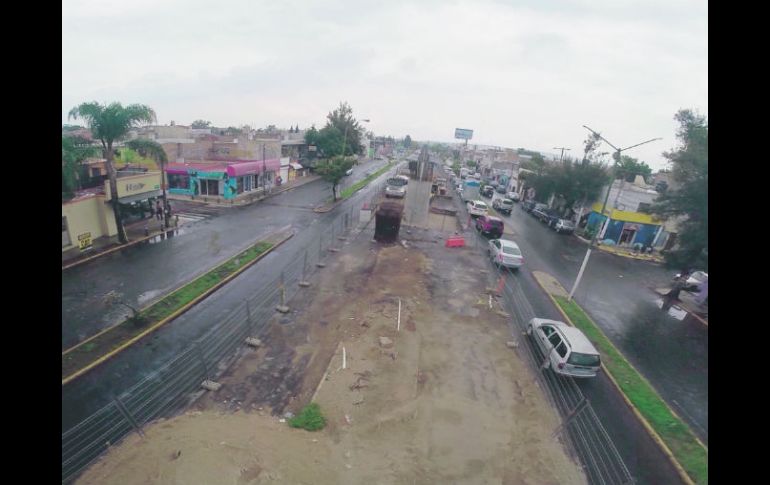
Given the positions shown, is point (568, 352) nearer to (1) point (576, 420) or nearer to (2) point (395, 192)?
(1) point (576, 420)

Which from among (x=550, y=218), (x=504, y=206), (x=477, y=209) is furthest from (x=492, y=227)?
(x=504, y=206)

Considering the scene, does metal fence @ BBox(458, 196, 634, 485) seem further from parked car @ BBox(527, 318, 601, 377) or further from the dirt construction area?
parked car @ BBox(527, 318, 601, 377)

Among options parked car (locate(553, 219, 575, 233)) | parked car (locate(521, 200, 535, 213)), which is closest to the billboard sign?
parked car (locate(521, 200, 535, 213))

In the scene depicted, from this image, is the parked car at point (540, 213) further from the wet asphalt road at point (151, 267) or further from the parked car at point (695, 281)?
the wet asphalt road at point (151, 267)

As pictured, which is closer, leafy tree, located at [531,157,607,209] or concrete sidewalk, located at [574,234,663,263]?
concrete sidewalk, located at [574,234,663,263]

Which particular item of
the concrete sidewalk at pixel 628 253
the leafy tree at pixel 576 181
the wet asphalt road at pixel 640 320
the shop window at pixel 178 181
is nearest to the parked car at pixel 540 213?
the leafy tree at pixel 576 181

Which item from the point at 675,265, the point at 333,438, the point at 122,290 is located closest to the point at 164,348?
the point at 122,290
